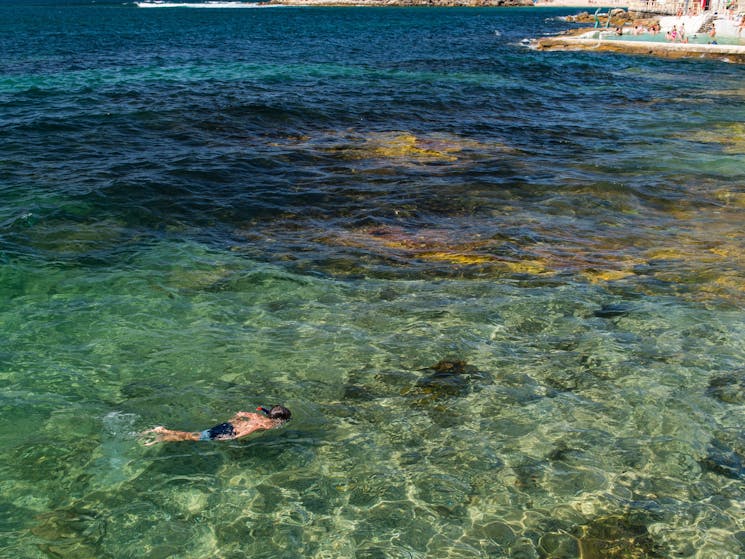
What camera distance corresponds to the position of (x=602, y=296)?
437 inches

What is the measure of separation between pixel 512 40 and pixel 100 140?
5634 cm

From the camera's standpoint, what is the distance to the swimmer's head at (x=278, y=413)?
7.90m

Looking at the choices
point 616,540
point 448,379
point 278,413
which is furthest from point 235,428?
point 616,540

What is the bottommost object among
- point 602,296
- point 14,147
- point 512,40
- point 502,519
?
point 502,519

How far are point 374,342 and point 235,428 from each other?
2757 millimetres

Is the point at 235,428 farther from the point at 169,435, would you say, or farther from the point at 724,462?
the point at 724,462

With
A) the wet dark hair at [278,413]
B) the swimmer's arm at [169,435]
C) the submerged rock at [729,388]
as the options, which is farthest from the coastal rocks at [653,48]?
the swimmer's arm at [169,435]

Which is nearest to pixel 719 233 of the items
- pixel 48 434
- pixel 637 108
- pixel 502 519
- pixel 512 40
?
pixel 502 519

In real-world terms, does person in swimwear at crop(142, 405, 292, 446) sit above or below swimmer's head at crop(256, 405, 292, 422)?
below

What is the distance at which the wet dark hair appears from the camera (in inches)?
311

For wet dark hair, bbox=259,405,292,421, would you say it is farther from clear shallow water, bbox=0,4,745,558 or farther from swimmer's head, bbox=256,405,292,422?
clear shallow water, bbox=0,4,745,558

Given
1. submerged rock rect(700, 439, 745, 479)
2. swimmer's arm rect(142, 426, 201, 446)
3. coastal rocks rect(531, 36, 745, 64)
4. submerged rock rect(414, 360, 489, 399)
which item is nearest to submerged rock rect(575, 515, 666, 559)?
submerged rock rect(700, 439, 745, 479)

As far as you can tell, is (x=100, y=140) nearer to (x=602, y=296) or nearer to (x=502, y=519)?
(x=602, y=296)

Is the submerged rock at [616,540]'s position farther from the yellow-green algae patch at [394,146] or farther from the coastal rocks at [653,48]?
the coastal rocks at [653,48]
